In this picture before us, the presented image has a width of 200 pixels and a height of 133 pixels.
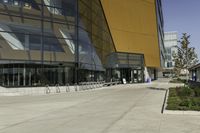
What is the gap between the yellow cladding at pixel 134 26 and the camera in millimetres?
58688

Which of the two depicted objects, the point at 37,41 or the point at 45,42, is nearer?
the point at 37,41

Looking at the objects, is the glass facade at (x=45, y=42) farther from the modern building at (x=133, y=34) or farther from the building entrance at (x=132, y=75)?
the building entrance at (x=132, y=75)

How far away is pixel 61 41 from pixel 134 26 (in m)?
28.6

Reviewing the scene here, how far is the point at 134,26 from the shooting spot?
208 feet

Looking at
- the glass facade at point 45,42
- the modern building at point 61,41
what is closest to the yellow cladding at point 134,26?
the modern building at point 61,41

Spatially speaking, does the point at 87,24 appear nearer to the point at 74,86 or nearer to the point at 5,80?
the point at 74,86

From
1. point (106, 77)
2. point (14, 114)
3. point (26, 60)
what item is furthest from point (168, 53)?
point (14, 114)

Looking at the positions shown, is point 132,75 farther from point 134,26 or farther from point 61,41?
point 61,41

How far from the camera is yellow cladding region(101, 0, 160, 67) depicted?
58688 mm

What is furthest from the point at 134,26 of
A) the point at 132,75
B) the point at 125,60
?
the point at 132,75

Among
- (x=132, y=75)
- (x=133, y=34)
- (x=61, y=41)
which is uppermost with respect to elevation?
(x=133, y=34)

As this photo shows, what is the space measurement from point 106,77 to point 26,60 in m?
22.8

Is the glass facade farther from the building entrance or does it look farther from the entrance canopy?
the building entrance

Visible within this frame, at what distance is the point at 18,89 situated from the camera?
30.7 metres
